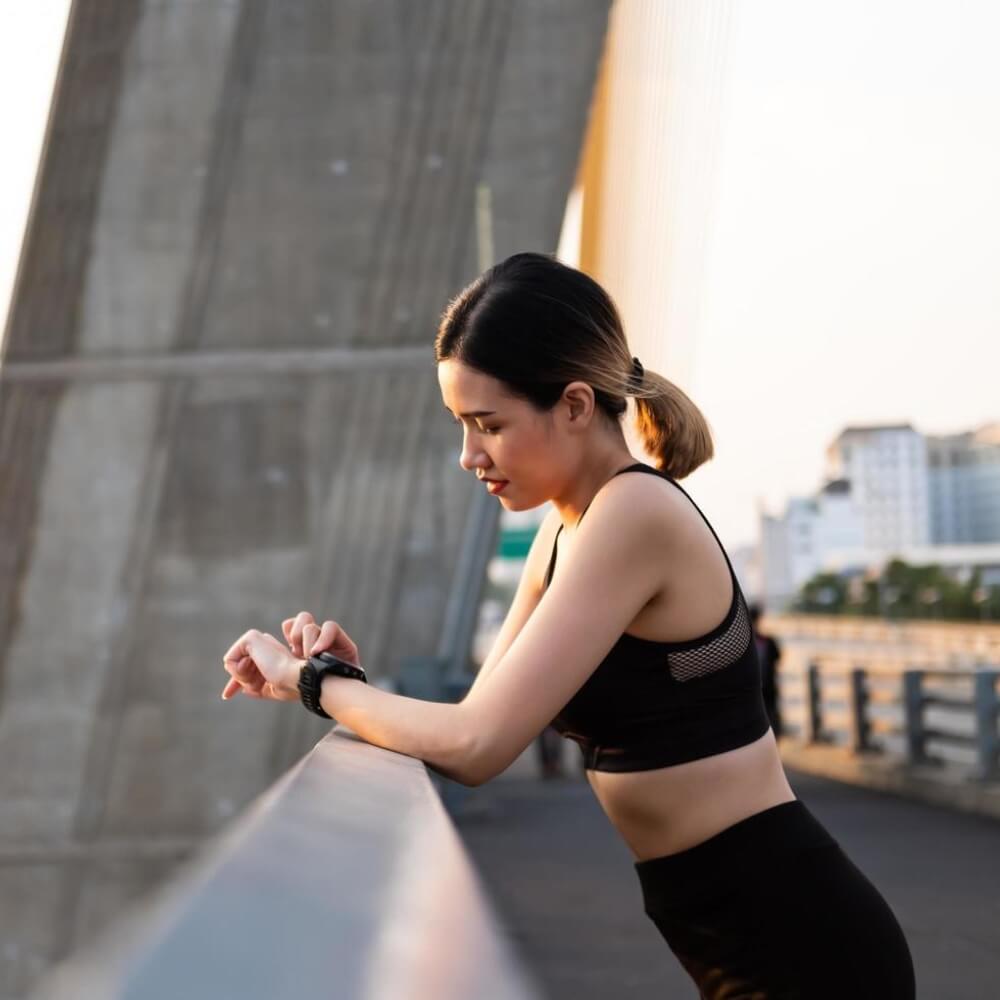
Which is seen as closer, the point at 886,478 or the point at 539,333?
the point at 539,333

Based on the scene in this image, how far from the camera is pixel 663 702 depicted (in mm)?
1853

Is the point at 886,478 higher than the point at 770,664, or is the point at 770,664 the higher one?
the point at 886,478

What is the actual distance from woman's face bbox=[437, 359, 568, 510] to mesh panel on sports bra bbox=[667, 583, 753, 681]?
27cm

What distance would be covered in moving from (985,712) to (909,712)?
184 centimetres

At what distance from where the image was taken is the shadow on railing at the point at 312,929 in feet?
2.03

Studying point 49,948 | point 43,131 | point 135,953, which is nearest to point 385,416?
point 43,131

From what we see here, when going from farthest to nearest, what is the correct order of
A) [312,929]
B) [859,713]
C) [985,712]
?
1. [859,713]
2. [985,712]
3. [312,929]

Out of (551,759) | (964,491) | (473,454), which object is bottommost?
(551,759)

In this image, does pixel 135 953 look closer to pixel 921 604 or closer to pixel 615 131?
pixel 615 131

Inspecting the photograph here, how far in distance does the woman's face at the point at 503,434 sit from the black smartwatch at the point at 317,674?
284 mm

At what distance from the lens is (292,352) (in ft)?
37.9

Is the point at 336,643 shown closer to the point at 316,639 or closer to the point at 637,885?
the point at 316,639

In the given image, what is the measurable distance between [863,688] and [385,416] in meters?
5.21

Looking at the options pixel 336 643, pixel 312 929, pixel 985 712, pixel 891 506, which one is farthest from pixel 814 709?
pixel 891 506
